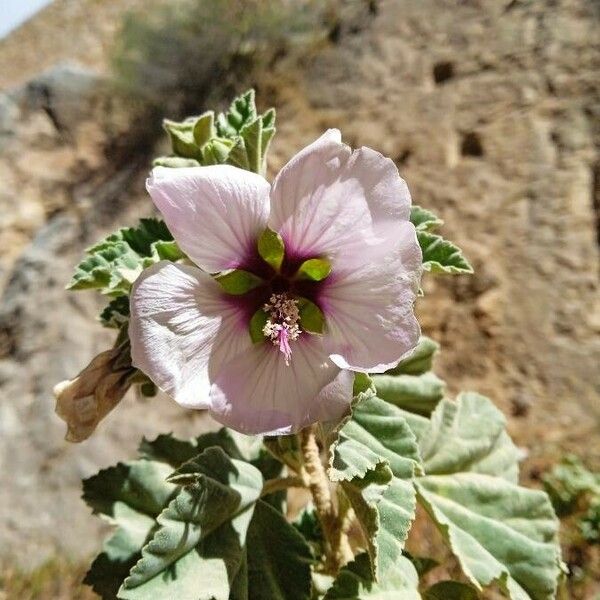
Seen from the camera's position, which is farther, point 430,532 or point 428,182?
point 428,182

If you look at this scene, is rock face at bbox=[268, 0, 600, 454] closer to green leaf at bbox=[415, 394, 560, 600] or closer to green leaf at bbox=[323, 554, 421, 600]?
green leaf at bbox=[415, 394, 560, 600]

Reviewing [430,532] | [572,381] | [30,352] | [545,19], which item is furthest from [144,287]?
[545,19]

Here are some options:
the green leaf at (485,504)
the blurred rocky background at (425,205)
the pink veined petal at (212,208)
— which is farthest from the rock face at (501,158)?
the pink veined petal at (212,208)

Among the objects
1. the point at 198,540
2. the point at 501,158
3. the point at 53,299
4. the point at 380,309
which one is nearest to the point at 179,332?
the point at 380,309

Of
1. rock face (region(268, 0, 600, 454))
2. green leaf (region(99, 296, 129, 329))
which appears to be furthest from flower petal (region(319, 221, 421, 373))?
rock face (region(268, 0, 600, 454))

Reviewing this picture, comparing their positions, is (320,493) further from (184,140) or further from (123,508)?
(184,140)

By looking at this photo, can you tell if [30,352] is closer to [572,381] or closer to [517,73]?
[572,381]
